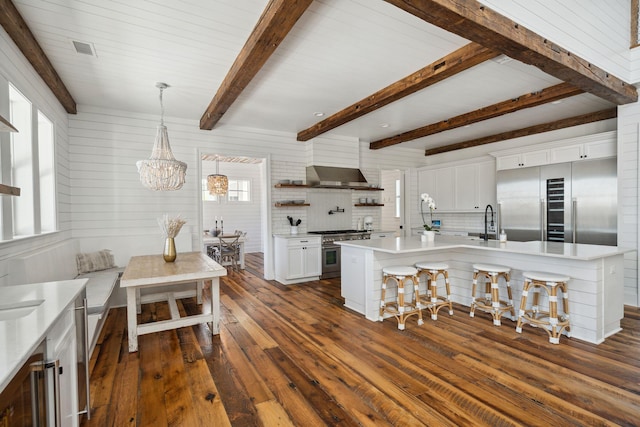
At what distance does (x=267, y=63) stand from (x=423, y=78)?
1624 mm

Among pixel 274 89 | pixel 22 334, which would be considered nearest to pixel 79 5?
pixel 274 89

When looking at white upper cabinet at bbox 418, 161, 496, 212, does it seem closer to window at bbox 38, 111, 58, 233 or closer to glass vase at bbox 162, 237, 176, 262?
glass vase at bbox 162, 237, 176, 262

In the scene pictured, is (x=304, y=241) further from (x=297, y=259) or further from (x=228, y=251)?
(x=228, y=251)

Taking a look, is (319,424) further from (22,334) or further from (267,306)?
(267,306)

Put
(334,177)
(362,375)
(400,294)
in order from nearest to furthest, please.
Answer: (362,375), (400,294), (334,177)

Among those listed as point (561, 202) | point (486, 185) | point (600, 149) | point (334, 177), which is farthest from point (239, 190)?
point (600, 149)

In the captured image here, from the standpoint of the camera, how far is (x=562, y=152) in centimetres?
482

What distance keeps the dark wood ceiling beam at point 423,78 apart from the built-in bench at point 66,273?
3.67 meters

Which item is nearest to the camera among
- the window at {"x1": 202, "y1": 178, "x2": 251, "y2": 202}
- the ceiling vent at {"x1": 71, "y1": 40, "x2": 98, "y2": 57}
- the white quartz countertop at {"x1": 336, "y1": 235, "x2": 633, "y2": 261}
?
the ceiling vent at {"x1": 71, "y1": 40, "x2": 98, "y2": 57}

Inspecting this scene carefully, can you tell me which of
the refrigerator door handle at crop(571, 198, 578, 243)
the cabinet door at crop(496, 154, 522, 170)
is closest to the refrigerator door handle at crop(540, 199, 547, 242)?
the refrigerator door handle at crop(571, 198, 578, 243)

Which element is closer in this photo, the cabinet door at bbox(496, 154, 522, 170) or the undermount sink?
the undermount sink

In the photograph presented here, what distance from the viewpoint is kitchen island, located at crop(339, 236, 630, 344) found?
3074mm

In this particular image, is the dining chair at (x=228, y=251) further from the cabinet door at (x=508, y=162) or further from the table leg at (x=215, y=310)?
the cabinet door at (x=508, y=162)

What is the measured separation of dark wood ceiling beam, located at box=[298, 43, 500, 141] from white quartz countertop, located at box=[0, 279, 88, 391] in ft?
11.2
